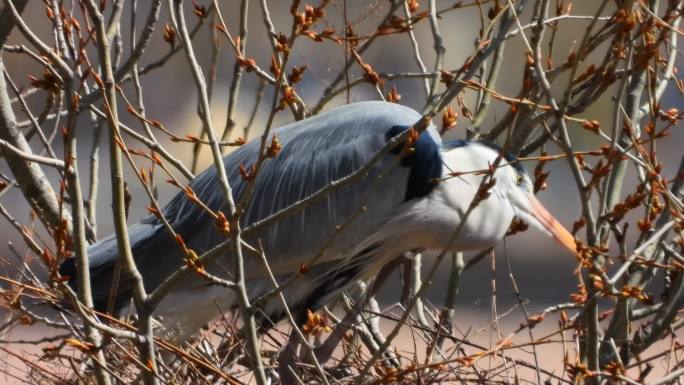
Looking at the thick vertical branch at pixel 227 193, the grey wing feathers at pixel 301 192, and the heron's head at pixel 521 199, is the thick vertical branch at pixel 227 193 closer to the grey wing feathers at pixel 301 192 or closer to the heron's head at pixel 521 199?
the grey wing feathers at pixel 301 192

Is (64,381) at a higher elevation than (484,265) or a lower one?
higher

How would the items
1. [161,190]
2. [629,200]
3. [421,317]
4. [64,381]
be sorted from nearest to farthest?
[629,200] < [64,381] < [421,317] < [161,190]

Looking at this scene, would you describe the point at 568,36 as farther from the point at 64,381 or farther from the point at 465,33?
the point at 64,381

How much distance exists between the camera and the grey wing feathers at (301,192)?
3.17 meters

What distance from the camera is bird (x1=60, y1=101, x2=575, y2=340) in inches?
124

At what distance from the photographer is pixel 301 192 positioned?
10.5ft

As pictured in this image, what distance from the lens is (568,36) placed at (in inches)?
334

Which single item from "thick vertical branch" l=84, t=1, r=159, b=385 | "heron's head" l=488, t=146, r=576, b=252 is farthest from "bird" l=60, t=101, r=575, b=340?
"thick vertical branch" l=84, t=1, r=159, b=385

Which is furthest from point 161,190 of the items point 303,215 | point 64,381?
point 64,381

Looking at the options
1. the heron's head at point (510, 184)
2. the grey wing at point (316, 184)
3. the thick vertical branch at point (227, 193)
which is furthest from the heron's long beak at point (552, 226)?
the thick vertical branch at point (227, 193)

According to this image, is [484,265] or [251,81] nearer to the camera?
[251,81]

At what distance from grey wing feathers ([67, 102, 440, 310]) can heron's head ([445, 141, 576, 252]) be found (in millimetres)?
90

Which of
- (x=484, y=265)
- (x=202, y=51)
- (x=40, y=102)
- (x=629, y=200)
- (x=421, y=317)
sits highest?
(x=629, y=200)

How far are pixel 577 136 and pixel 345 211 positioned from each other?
5.29 metres
